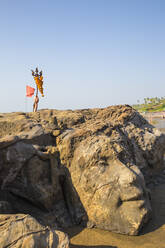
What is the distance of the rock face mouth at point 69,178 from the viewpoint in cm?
422

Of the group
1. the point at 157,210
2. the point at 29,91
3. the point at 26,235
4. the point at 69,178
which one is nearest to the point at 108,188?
the point at 69,178

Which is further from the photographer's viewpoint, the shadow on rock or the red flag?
the red flag

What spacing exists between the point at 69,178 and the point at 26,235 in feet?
6.23

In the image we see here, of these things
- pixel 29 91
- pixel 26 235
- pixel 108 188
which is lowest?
pixel 26 235

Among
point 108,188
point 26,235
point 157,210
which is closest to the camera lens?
point 26,235

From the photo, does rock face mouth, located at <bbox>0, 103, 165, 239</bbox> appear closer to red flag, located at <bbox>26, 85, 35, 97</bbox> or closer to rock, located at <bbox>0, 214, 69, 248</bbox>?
rock, located at <bbox>0, 214, 69, 248</bbox>

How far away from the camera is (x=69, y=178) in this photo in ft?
15.7

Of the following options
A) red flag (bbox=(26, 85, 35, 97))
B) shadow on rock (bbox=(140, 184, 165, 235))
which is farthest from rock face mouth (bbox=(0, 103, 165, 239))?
red flag (bbox=(26, 85, 35, 97))

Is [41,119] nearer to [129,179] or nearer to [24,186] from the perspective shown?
[24,186]

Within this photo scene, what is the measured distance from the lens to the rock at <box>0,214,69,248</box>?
289 centimetres

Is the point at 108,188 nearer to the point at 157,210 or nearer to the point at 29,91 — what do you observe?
the point at 157,210

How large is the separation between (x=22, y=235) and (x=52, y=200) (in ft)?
5.26

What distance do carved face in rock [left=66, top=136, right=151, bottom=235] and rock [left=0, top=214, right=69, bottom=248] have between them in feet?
4.27

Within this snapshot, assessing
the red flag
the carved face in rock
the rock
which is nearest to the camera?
the rock
